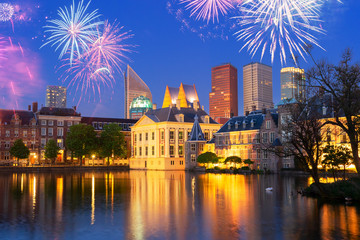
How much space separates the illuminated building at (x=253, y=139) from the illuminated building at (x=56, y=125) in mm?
52451

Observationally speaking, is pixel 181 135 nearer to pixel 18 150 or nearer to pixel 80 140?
pixel 80 140

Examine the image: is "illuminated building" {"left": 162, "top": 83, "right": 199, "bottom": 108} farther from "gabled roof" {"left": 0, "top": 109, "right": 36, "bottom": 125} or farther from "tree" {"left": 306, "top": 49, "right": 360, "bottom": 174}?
"tree" {"left": 306, "top": 49, "right": 360, "bottom": 174}

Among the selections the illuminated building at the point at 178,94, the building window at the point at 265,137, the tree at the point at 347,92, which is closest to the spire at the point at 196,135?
the building window at the point at 265,137

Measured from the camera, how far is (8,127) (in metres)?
124

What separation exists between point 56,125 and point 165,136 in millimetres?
37783

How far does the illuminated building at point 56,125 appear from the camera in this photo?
128 m

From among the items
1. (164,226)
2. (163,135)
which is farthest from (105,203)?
(163,135)

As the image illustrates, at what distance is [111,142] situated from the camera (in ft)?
405

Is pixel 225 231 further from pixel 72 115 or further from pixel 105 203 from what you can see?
pixel 72 115

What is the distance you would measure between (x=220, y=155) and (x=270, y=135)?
58.5ft

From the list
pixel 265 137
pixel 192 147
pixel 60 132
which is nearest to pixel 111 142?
pixel 60 132

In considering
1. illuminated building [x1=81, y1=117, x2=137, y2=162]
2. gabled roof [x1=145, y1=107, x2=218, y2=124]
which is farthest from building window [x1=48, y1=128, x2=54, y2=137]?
gabled roof [x1=145, y1=107, x2=218, y2=124]

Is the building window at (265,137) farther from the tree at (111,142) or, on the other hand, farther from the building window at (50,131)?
the building window at (50,131)

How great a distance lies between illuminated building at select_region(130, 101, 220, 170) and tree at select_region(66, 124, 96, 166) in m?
14.7
